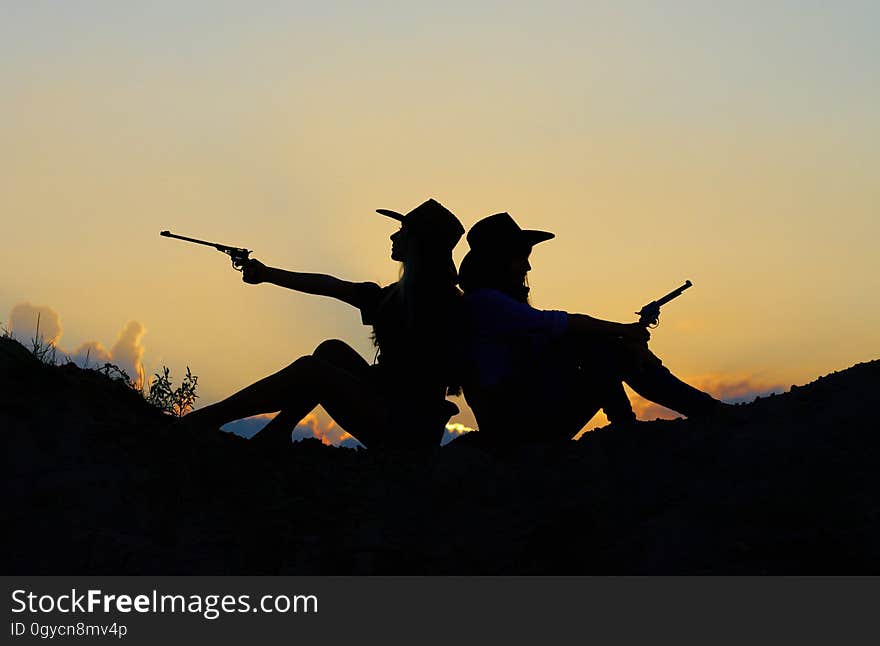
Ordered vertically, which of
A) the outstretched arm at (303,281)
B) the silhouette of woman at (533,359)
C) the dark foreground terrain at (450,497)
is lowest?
the dark foreground terrain at (450,497)

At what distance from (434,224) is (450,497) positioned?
2.01 meters

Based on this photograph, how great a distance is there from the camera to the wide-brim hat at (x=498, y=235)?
8.08 meters

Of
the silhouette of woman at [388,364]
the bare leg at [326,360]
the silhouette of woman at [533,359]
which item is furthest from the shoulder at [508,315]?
the bare leg at [326,360]

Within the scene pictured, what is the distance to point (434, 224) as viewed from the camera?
8211 millimetres

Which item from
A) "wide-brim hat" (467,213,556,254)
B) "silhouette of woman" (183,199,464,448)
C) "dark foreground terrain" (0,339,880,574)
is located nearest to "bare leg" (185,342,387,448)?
"silhouette of woman" (183,199,464,448)

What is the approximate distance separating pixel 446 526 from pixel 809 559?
215cm

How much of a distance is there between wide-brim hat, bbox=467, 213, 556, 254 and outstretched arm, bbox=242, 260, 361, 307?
0.97m

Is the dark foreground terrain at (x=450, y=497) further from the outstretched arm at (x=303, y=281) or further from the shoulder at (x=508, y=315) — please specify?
the outstretched arm at (x=303, y=281)

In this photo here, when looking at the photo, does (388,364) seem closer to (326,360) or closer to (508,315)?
(326,360)

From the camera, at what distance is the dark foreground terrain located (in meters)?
6.45

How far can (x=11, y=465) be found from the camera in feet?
24.8

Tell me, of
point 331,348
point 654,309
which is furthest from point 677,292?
point 331,348

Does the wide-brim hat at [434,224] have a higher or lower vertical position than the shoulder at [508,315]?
higher
